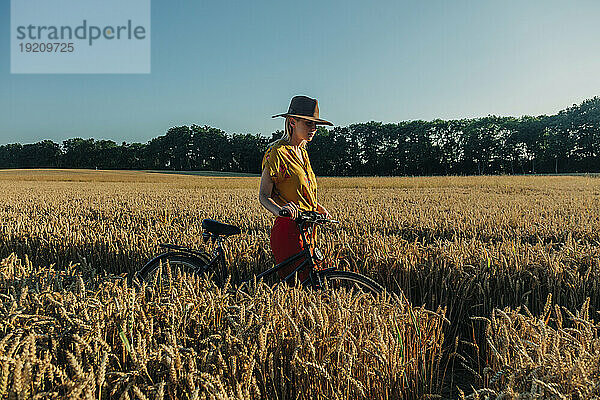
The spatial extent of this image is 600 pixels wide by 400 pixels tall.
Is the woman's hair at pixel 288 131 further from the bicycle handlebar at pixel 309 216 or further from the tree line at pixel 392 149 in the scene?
the tree line at pixel 392 149

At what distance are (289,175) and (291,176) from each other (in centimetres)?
2

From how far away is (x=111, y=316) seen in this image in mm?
2303

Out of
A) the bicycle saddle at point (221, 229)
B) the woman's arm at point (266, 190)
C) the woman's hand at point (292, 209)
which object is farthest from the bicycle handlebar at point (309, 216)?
the bicycle saddle at point (221, 229)

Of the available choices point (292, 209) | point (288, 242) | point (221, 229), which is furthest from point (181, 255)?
point (292, 209)

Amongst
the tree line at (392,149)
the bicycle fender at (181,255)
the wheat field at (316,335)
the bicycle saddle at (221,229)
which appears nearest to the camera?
the wheat field at (316,335)

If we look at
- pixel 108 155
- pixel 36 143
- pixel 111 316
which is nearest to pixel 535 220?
pixel 111 316

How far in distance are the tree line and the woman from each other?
2717 inches

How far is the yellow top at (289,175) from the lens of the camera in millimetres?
3314

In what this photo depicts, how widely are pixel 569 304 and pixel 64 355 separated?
12.5 feet

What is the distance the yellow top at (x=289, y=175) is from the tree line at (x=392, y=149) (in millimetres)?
69022

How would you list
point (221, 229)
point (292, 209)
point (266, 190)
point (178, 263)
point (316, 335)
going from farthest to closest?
point (178, 263) < point (221, 229) < point (266, 190) < point (292, 209) < point (316, 335)

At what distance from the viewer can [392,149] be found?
8288 centimetres

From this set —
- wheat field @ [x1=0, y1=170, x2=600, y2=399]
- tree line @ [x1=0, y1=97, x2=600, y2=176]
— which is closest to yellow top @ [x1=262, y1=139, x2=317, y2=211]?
A: wheat field @ [x1=0, y1=170, x2=600, y2=399]

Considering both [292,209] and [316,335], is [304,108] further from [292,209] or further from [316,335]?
[316,335]
